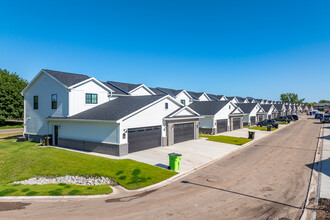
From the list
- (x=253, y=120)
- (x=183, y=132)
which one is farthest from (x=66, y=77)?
(x=253, y=120)

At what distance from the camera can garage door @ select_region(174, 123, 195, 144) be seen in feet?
76.1

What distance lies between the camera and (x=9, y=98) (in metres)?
44.1

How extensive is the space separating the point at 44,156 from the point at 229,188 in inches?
584

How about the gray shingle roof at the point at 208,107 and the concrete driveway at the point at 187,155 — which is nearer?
the concrete driveway at the point at 187,155

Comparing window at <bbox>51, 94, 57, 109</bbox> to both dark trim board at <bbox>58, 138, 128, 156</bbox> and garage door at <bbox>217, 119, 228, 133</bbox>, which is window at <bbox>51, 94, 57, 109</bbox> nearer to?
dark trim board at <bbox>58, 138, 128, 156</bbox>

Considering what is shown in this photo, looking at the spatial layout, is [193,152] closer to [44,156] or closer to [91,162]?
[91,162]

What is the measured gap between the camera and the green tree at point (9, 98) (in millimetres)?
43594

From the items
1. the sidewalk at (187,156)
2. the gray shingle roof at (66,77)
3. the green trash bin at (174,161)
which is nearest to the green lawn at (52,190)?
the green trash bin at (174,161)

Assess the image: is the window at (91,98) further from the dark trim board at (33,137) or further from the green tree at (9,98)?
the green tree at (9,98)

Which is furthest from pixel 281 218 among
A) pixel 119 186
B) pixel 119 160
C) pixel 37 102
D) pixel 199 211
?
pixel 37 102

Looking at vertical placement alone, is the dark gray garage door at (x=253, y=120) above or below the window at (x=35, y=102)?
below

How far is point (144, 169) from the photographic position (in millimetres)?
13219

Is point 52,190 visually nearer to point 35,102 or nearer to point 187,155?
point 187,155

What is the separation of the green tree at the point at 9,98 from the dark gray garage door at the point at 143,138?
4018 cm
